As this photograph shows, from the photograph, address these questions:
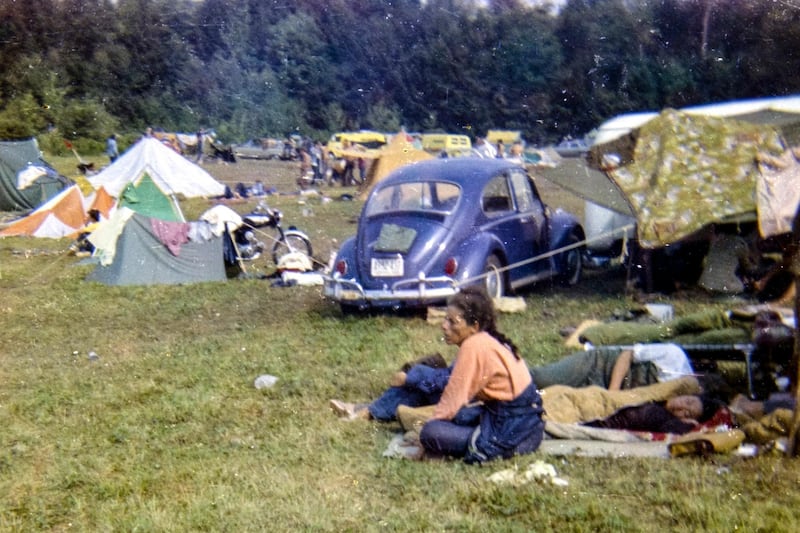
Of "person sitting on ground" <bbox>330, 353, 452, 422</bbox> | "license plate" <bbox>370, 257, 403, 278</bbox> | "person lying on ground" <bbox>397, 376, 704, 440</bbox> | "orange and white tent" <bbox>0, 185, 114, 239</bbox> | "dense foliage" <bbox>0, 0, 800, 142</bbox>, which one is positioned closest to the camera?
"person lying on ground" <bbox>397, 376, 704, 440</bbox>

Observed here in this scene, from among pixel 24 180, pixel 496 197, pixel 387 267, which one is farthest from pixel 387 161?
pixel 387 267

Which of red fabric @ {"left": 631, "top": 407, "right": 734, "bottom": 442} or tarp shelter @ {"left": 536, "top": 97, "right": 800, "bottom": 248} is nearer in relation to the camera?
red fabric @ {"left": 631, "top": 407, "right": 734, "bottom": 442}

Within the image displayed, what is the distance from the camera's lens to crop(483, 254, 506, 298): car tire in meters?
10.6

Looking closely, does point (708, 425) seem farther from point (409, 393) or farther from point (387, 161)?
point (387, 161)

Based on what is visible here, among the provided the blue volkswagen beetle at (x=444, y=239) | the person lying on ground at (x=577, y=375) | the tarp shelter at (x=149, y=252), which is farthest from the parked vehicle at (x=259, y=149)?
the person lying on ground at (x=577, y=375)

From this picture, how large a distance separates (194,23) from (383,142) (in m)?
13.4

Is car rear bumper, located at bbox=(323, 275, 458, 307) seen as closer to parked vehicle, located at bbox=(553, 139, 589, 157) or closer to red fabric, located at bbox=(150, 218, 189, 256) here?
red fabric, located at bbox=(150, 218, 189, 256)

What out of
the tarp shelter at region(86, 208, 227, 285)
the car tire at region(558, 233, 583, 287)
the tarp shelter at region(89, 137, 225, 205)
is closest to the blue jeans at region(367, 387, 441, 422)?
the car tire at region(558, 233, 583, 287)

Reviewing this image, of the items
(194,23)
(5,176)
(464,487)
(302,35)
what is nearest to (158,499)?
(464,487)

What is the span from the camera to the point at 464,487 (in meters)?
5.14

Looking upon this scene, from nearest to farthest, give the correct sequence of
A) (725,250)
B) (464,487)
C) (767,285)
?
(464,487), (767,285), (725,250)

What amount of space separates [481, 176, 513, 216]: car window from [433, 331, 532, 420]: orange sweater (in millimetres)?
5433

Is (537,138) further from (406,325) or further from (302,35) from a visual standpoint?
(406,325)

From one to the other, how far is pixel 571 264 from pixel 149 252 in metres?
6.52
